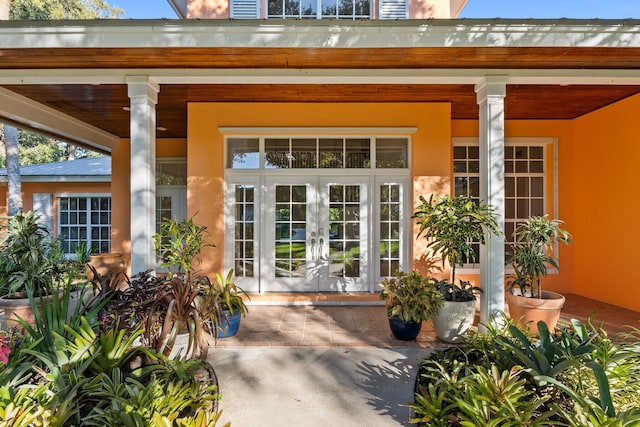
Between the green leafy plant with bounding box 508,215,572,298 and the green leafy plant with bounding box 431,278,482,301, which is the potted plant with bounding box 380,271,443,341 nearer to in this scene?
the green leafy plant with bounding box 431,278,482,301

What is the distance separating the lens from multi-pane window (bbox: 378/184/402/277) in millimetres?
5668

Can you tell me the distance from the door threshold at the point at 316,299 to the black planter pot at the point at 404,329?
4.47ft

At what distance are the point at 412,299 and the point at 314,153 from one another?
2.97 metres

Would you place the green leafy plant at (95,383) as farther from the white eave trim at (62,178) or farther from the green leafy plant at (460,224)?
the white eave trim at (62,178)

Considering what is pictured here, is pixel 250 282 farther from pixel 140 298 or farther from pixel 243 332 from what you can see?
pixel 140 298

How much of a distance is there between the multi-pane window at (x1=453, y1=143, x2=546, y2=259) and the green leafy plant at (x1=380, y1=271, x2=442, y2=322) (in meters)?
3.20

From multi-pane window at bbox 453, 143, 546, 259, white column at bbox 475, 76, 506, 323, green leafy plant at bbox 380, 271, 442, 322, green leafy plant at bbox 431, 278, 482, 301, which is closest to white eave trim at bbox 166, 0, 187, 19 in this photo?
multi-pane window at bbox 453, 143, 546, 259

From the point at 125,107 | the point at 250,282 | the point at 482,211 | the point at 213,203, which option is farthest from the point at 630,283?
the point at 125,107

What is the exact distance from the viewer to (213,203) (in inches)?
217

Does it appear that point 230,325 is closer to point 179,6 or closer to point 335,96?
point 335,96

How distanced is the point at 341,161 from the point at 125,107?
11.9 feet

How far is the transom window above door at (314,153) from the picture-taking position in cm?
565

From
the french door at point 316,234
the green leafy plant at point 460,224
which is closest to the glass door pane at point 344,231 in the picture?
the french door at point 316,234

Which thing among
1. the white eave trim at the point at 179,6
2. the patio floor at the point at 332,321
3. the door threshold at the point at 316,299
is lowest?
the patio floor at the point at 332,321
